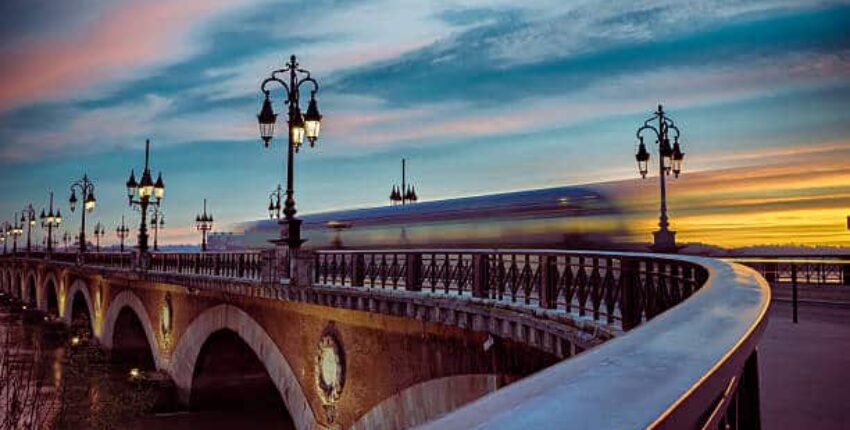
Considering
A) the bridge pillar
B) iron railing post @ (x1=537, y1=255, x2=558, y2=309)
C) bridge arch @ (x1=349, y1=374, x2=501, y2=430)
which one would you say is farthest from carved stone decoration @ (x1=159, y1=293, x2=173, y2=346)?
iron railing post @ (x1=537, y1=255, x2=558, y2=309)

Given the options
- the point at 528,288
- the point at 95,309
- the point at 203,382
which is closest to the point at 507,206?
the point at 528,288

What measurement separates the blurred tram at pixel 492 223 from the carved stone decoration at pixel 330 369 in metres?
6.00

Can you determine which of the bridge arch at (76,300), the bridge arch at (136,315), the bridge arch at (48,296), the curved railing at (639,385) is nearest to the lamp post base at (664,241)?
the curved railing at (639,385)

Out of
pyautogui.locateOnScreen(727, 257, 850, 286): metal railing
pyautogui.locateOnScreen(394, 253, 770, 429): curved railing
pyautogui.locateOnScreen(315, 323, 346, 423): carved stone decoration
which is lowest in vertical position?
pyautogui.locateOnScreen(315, 323, 346, 423): carved stone decoration

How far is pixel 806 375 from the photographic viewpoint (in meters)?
6.62

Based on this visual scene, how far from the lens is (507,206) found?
20359mm

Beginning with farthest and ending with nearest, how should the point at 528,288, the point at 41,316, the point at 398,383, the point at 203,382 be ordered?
the point at 41,316
the point at 203,382
the point at 398,383
the point at 528,288

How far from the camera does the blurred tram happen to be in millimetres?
18672

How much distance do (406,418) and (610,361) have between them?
12267 mm

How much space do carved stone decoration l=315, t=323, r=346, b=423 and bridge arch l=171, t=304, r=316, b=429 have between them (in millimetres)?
1291

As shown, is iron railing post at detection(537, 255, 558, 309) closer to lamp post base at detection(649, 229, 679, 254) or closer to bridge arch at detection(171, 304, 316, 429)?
lamp post base at detection(649, 229, 679, 254)

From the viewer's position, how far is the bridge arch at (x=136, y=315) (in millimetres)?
32812

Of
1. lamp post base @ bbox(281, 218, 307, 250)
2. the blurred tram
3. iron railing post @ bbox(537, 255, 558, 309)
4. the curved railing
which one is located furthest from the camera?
the blurred tram

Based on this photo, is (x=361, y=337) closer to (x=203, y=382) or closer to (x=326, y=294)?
(x=326, y=294)
